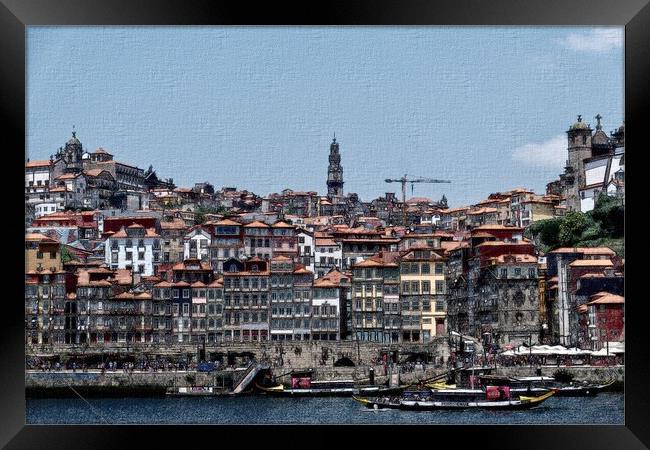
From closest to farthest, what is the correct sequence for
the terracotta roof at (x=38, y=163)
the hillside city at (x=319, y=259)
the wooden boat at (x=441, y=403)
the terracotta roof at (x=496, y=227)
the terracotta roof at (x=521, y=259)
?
the terracotta roof at (x=38, y=163), the hillside city at (x=319, y=259), the wooden boat at (x=441, y=403), the terracotta roof at (x=496, y=227), the terracotta roof at (x=521, y=259)

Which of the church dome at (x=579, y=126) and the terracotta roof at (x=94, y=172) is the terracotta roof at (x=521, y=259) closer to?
the church dome at (x=579, y=126)

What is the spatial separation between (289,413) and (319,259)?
5.45 ft

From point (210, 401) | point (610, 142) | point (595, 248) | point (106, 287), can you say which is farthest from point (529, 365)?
point (106, 287)

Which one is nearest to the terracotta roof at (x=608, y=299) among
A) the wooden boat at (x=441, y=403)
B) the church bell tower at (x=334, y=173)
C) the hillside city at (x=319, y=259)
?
Result: the hillside city at (x=319, y=259)

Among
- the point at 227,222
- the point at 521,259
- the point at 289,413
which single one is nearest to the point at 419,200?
the point at 521,259

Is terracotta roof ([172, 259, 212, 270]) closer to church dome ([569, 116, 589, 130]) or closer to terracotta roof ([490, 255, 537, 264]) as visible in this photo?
terracotta roof ([490, 255, 537, 264])

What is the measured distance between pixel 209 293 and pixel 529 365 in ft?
10.6

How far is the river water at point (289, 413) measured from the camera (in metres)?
10.3

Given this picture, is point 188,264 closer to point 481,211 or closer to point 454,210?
point 454,210

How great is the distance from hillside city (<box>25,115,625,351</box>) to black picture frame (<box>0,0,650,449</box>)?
4.70ft

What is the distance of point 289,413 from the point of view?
11047 millimetres

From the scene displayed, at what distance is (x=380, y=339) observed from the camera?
39.5 feet

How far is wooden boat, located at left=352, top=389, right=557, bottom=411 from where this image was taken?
11.1m
